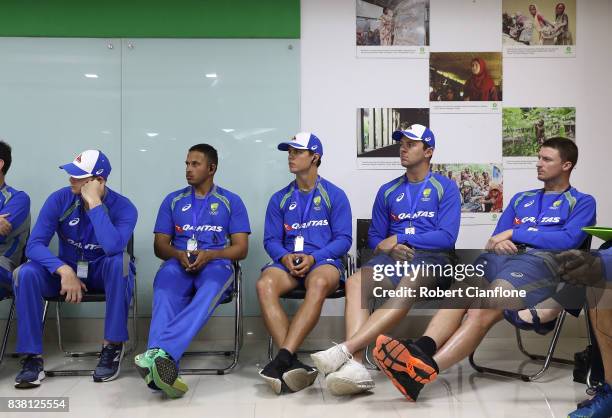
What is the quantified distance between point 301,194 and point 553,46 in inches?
88.1

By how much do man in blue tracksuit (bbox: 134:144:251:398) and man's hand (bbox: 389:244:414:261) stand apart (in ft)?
3.02

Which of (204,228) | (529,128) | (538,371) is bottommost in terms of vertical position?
(538,371)

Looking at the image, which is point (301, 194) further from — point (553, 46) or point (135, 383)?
point (553, 46)

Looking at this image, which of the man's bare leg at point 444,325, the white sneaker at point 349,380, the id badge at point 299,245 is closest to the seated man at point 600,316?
the man's bare leg at point 444,325

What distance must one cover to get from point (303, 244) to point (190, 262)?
2.27 ft

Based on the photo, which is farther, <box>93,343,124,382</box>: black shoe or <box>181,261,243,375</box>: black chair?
<box>181,261,243,375</box>: black chair

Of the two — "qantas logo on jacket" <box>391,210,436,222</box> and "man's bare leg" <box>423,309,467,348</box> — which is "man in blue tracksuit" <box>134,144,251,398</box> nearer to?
"qantas logo on jacket" <box>391,210,436,222</box>

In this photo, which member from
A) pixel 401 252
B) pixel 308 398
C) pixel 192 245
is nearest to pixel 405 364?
pixel 308 398

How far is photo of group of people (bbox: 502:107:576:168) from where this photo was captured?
468 centimetres

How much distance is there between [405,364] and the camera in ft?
9.62

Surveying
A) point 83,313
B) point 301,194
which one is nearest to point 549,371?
point 301,194

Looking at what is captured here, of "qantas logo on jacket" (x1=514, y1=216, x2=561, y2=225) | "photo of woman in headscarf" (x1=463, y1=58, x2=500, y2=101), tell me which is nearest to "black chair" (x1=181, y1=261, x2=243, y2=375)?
"qantas logo on jacket" (x1=514, y1=216, x2=561, y2=225)

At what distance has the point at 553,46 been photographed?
15.4ft

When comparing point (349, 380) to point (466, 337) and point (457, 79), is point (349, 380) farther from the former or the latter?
point (457, 79)
